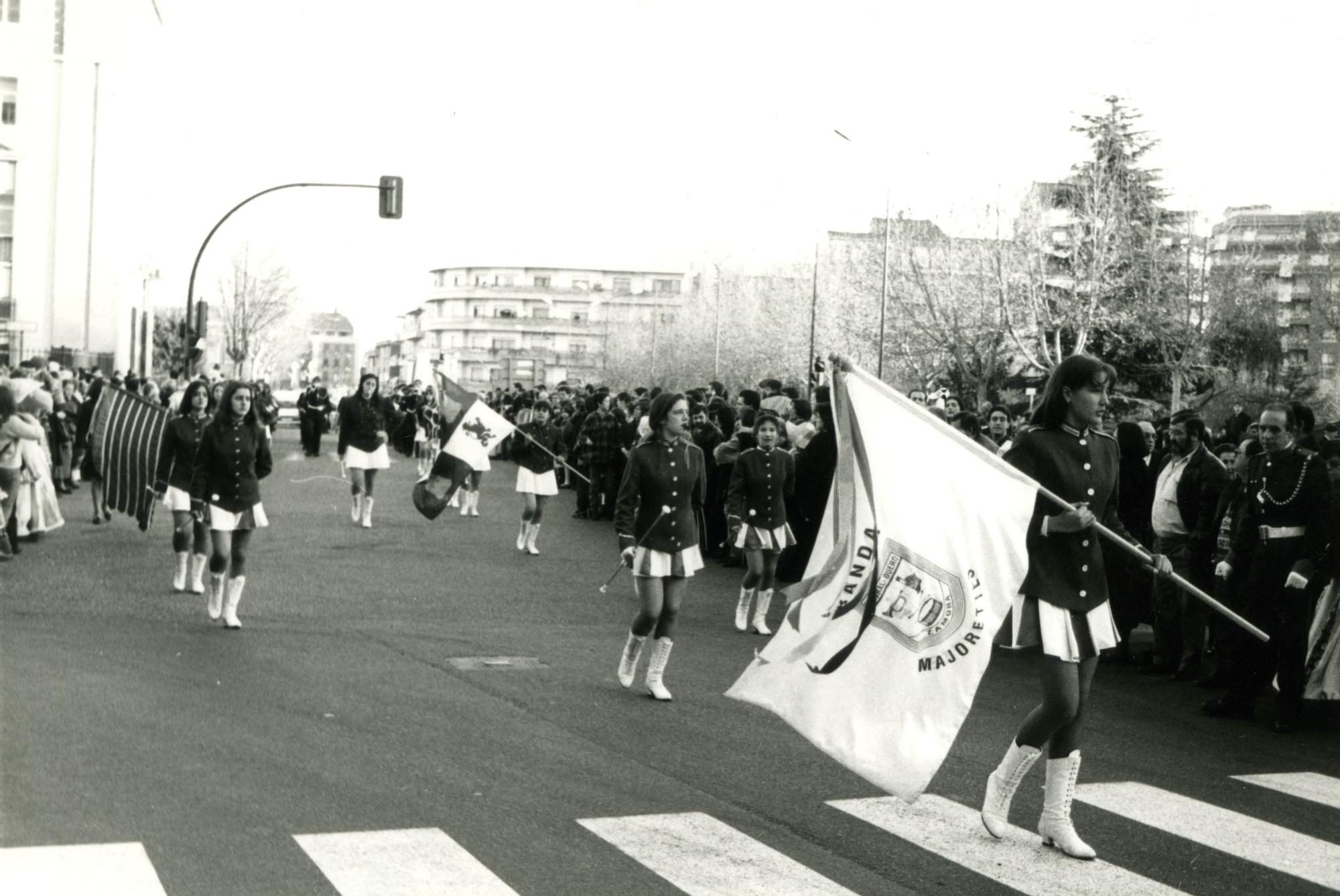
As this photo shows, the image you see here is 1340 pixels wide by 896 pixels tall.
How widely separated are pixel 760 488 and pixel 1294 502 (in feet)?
14.9

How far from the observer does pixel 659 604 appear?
9.84 meters

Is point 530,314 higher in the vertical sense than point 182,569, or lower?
higher

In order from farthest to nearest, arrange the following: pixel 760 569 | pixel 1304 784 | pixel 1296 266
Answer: pixel 1296 266 < pixel 760 569 < pixel 1304 784

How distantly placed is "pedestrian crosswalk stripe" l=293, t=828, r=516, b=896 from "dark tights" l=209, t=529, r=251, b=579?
5940mm

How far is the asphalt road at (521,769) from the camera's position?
596cm

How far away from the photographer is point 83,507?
22.2 metres

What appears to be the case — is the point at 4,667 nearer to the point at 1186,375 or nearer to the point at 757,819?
the point at 757,819

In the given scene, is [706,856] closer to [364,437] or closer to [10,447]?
[10,447]

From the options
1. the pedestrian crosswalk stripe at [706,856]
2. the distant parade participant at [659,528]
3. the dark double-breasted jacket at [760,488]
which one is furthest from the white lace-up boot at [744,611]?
the pedestrian crosswalk stripe at [706,856]

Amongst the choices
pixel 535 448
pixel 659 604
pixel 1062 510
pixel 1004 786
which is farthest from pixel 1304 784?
pixel 535 448

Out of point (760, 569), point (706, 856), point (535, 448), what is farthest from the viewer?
point (535, 448)

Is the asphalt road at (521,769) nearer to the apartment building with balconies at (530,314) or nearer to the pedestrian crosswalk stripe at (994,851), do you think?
the pedestrian crosswalk stripe at (994,851)

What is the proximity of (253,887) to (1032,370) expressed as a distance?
159 ft

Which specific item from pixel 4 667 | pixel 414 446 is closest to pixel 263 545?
pixel 4 667
